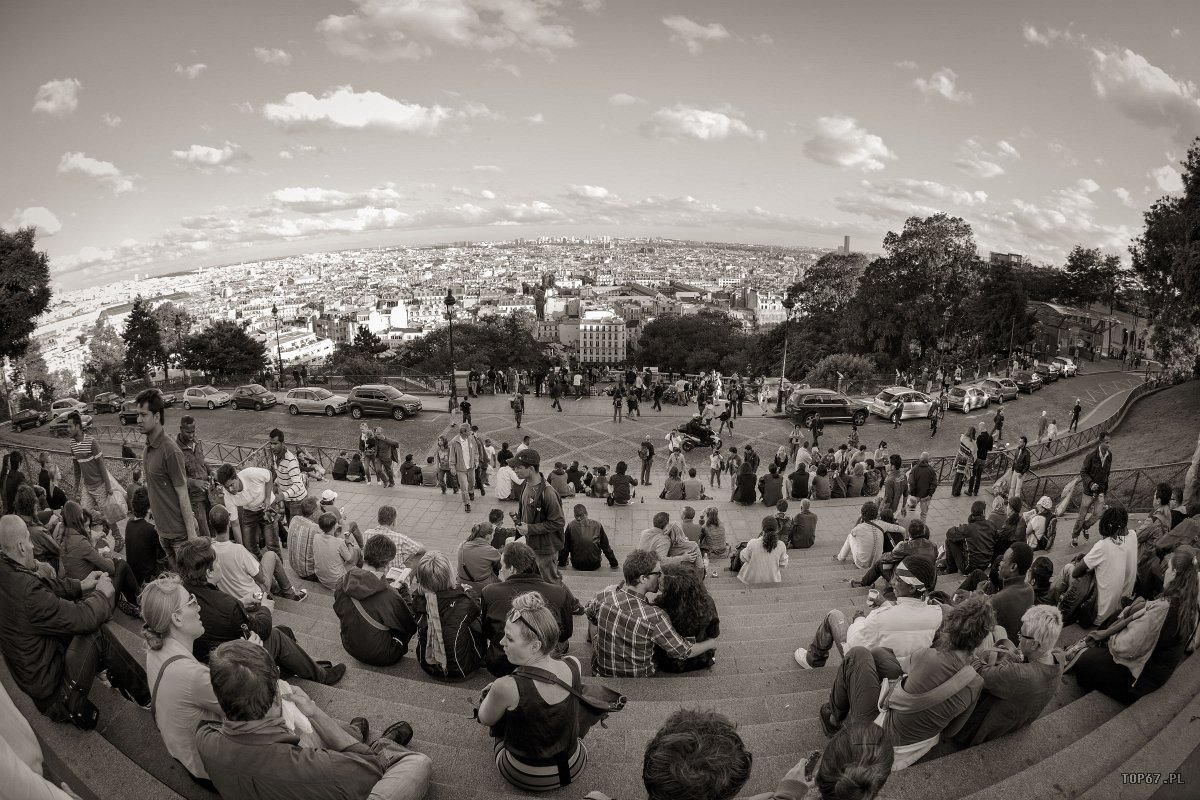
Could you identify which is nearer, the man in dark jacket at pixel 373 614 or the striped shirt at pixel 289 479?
the man in dark jacket at pixel 373 614

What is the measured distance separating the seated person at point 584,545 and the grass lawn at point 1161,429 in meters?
12.9

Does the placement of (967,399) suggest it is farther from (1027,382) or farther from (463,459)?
(463,459)

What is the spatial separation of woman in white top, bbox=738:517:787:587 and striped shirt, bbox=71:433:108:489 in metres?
8.34

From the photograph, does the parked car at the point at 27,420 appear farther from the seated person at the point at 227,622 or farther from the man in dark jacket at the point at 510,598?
the man in dark jacket at the point at 510,598

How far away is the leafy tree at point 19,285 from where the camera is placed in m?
22.9

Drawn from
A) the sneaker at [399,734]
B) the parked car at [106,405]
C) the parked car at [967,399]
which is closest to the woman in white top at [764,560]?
the sneaker at [399,734]

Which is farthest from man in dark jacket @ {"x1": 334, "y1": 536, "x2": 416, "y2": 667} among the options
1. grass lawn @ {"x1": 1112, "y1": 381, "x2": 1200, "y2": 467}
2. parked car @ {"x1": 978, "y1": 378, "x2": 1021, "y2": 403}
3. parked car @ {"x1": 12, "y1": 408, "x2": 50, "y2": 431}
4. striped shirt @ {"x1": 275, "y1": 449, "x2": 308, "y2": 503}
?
parked car @ {"x1": 978, "y1": 378, "x2": 1021, "y2": 403}

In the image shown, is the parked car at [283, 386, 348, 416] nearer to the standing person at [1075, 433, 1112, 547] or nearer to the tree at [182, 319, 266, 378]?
the standing person at [1075, 433, 1112, 547]

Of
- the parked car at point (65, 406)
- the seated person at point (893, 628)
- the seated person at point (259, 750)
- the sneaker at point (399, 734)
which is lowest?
the parked car at point (65, 406)

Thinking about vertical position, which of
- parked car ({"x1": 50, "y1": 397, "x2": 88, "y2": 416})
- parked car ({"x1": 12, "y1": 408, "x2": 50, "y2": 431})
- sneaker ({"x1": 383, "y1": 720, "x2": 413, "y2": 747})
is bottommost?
parked car ({"x1": 12, "y1": 408, "x2": 50, "y2": 431})

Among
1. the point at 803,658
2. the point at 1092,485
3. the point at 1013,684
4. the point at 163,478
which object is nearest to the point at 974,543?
the point at 1092,485

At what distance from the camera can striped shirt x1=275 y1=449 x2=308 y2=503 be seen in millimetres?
8562

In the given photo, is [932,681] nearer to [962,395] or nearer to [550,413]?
[550,413]

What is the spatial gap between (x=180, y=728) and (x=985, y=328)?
1743 inches
